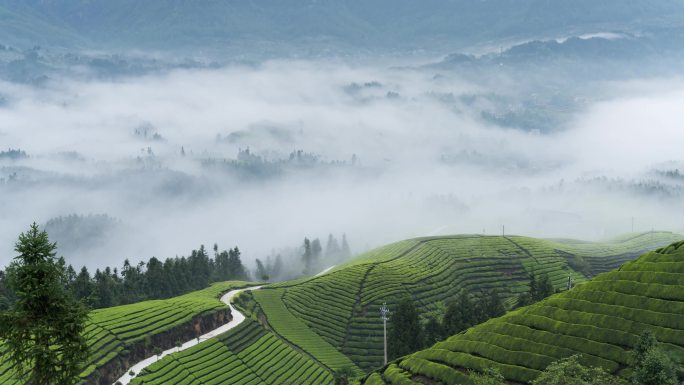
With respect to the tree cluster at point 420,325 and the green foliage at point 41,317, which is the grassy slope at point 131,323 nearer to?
the tree cluster at point 420,325

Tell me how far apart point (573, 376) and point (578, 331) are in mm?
12571

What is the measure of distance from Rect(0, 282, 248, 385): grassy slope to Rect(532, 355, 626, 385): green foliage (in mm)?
60942

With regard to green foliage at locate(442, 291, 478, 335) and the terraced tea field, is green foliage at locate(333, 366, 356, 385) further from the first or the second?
green foliage at locate(442, 291, 478, 335)

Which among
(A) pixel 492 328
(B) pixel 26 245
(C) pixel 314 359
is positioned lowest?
(C) pixel 314 359

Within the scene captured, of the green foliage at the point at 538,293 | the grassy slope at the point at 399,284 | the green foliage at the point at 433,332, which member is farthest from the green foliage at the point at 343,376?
the green foliage at the point at 538,293

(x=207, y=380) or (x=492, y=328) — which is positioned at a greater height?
(x=492, y=328)

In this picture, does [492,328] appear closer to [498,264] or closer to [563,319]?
[563,319]

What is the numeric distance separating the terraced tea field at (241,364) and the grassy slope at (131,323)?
6.75m

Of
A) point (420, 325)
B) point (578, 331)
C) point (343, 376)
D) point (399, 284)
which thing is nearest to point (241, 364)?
point (343, 376)

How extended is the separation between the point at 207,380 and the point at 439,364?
1515 inches

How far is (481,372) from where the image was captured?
8356cm

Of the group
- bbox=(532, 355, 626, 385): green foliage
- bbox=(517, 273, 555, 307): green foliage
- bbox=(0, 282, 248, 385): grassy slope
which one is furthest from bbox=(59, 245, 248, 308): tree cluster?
bbox=(532, 355, 626, 385): green foliage

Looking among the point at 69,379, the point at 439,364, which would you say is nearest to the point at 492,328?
the point at 439,364

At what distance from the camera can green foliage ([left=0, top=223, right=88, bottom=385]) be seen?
38.3 meters
